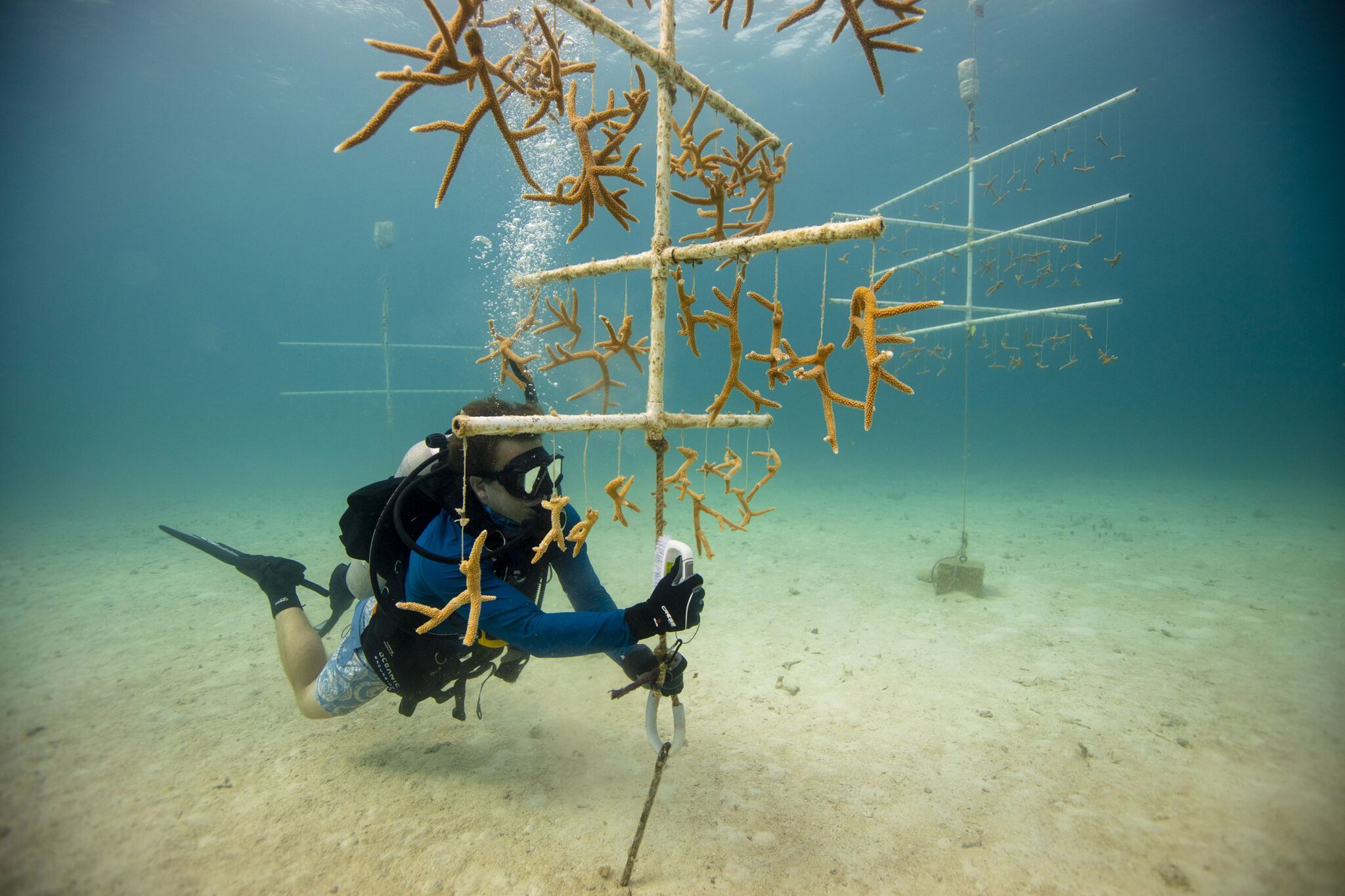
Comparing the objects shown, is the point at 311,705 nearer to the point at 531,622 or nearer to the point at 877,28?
the point at 531,622

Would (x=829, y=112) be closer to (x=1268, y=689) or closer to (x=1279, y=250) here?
(x=1268, y=689)

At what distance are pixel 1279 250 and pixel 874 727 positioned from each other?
432 ft

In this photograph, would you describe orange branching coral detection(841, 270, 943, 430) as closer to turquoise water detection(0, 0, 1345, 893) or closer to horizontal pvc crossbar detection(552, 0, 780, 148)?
turquoise water detection(0, 0, 1345, 893)

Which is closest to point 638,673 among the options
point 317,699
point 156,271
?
point 317,699

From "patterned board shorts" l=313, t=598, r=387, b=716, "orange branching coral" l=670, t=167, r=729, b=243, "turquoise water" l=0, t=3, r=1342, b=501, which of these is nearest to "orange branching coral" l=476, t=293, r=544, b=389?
"orange branching coral" l=670, t=167, r=729, b=243

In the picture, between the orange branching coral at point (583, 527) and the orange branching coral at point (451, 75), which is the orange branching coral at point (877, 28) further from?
the orange branching coral at point (583, 527)

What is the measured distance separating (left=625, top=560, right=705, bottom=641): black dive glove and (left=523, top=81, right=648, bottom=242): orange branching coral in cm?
162

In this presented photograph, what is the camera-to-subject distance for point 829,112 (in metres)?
37.7

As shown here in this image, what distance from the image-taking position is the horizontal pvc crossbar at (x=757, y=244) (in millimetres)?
1961

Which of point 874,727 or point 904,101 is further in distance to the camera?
point 904,101

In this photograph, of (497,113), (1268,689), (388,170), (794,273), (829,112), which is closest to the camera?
(497,113)

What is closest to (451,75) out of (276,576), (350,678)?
(350,678)

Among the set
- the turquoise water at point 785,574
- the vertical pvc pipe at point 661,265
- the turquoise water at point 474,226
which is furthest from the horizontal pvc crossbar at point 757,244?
the turquoise water at point 474,226

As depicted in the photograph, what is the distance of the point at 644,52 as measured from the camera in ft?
8.26
